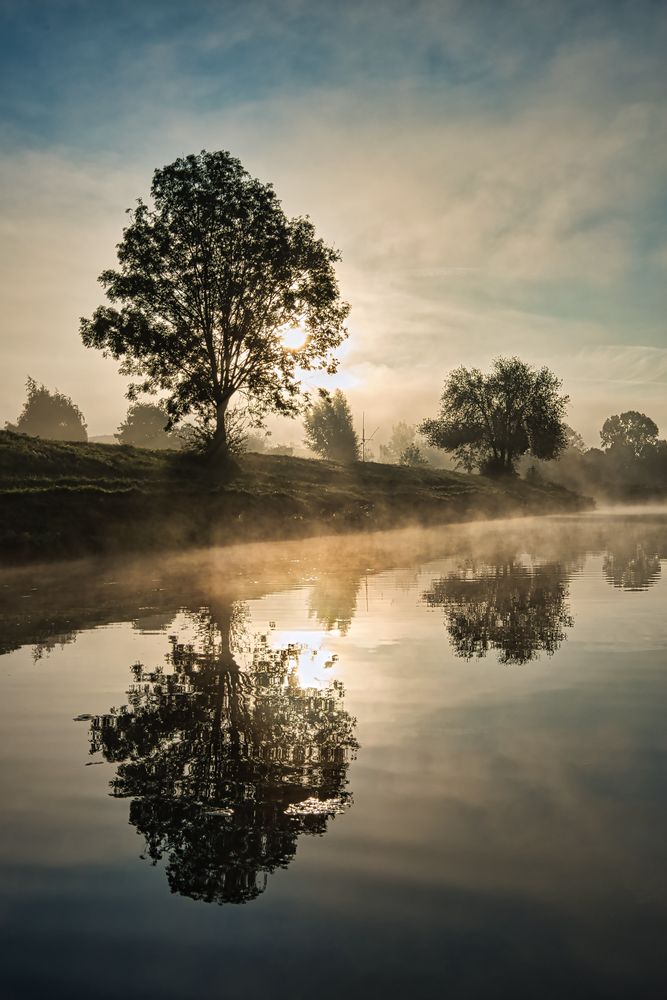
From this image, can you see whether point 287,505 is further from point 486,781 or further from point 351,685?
A: point 486,781

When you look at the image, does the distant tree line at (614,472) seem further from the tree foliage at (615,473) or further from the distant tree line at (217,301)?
the distant tree line at (217,301)

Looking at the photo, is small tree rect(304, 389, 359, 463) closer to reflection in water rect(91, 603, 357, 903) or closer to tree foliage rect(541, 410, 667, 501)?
tree foliage rect(541, 410, 667, 501)

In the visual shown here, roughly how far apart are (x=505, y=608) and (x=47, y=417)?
140 meters

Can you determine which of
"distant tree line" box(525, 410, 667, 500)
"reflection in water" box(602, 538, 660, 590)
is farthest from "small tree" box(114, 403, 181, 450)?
"reflection in water" box(602, 538, 660, 590)

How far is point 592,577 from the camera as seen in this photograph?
16.6m

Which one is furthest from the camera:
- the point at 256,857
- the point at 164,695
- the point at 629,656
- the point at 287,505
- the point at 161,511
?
the point at 287,505

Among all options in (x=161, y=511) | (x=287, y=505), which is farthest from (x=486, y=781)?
(x=287, y=505)

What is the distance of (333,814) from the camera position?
14.5 ft

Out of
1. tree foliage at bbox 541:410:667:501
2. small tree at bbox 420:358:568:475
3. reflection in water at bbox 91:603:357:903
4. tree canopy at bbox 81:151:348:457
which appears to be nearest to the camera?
reflection in water at bbox 91:603:357:903

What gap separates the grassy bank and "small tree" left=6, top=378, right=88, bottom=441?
316ft

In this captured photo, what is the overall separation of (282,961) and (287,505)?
3139 centimetres

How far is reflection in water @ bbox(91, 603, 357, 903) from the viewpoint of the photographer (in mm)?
3953

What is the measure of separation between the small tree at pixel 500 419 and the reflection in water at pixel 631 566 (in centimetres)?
6794

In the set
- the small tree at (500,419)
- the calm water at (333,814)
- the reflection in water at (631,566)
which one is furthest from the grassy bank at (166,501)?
the small tree at (500,419)
